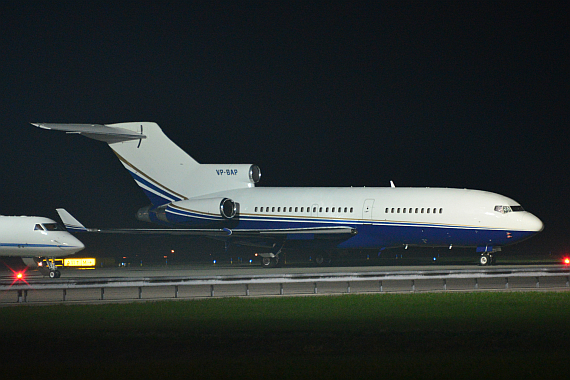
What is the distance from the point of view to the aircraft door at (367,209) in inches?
1485

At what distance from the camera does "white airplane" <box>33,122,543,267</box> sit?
3538cm

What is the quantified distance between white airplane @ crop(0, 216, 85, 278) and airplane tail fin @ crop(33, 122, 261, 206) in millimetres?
11608

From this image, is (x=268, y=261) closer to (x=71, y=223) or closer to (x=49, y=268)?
(x=71, y=223)

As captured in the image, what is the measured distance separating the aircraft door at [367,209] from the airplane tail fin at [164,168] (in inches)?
329

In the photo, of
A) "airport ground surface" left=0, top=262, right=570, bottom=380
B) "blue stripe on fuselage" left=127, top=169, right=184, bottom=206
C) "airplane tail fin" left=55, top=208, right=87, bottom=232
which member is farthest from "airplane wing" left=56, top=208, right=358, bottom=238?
"airport ground surface" left=0, top=262, right=570, bottom=380

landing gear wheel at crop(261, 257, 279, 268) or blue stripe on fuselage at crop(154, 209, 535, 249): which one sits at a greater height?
blue stripe on fuselage at crop(154, 209, 535, 249)

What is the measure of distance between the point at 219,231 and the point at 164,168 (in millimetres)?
6757

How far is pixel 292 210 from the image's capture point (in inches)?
1593

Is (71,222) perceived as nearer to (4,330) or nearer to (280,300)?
(280,300)

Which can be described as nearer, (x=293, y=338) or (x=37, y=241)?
(x=293, y=338)

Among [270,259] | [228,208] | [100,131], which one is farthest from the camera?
[100,131]

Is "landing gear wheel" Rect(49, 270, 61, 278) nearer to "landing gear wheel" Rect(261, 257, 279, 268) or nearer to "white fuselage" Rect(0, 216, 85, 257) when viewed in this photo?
"white fuselage" Rect(0, 216, 85, 257)

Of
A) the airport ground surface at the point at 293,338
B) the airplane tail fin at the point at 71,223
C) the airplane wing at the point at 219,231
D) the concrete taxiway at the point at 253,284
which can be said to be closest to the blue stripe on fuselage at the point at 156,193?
the airplane wing at the point at 219,231

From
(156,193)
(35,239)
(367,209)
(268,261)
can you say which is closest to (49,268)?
(35,239)
